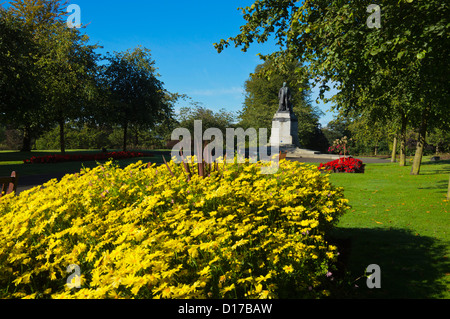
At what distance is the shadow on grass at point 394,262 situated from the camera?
353cm

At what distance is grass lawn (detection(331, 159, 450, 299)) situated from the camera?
3711mm

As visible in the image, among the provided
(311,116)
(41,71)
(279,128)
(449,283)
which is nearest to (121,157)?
(41,71)

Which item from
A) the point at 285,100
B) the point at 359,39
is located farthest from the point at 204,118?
the point at 359,39

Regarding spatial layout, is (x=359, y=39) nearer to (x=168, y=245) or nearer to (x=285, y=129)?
(x=168, y=245)

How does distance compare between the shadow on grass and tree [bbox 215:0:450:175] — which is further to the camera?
tree [bbox 215:0:450:175]

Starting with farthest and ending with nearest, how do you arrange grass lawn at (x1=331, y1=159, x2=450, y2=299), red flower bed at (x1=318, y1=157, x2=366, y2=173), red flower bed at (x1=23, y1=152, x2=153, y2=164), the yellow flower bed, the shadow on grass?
red flower bed at (x1=23, y1=152, x2=153, y2=164) < red flower bed at (x1=318, y1=157, x2=366, y2=173) < grass lawn at (x1=331, y1=159, x2=450, y2=299) < the shadow on grass < the yellow flower bed

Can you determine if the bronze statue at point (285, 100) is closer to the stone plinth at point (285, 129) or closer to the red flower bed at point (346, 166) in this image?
the stone plinth at point (285, 129)

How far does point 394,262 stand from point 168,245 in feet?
12.9

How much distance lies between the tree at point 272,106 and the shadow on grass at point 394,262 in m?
39.0

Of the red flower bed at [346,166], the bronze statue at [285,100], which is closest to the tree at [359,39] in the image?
the red flower bed at [346,166]

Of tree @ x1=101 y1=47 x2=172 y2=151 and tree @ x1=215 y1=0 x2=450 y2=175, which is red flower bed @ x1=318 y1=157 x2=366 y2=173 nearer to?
tree @ x1=215 y1=0 x2=450 y2=175

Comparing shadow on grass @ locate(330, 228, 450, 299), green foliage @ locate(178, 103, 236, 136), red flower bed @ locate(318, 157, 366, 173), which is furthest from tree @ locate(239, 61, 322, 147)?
shadow on grass @ locate(330, 228, 450, 299)

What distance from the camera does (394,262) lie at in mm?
4426
